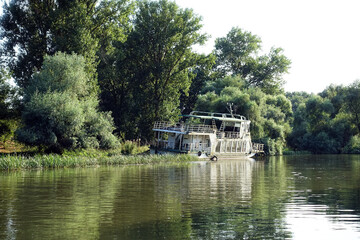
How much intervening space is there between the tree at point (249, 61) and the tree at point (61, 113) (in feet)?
161

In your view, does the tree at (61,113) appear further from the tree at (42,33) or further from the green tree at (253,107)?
the green tree at (253,107)

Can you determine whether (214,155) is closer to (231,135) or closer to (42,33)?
(231,135)

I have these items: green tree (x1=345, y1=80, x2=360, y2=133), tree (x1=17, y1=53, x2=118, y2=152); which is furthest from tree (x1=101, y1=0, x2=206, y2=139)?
green tree (x1=345, y1=80, x2=360, y2=133)

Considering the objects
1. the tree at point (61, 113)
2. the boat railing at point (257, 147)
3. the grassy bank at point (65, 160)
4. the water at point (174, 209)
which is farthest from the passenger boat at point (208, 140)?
the water at point (174, 209)

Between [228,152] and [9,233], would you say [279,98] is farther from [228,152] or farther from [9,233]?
[9,233]

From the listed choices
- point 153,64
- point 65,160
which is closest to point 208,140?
point 153,64

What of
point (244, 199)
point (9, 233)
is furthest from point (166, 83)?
point (9, 233)

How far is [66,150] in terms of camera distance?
41094 mm

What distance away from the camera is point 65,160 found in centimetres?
3581

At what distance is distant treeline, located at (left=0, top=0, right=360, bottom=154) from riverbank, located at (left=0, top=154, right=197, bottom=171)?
346 cm

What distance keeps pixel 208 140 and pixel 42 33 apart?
2456 centimetres

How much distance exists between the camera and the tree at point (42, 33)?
51188 millimetres

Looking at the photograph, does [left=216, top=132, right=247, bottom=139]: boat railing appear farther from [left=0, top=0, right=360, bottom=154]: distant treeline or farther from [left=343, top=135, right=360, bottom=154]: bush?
[left=343, top=135, right=360, bottom=154]: bush

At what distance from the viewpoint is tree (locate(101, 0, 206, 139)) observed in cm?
6431
